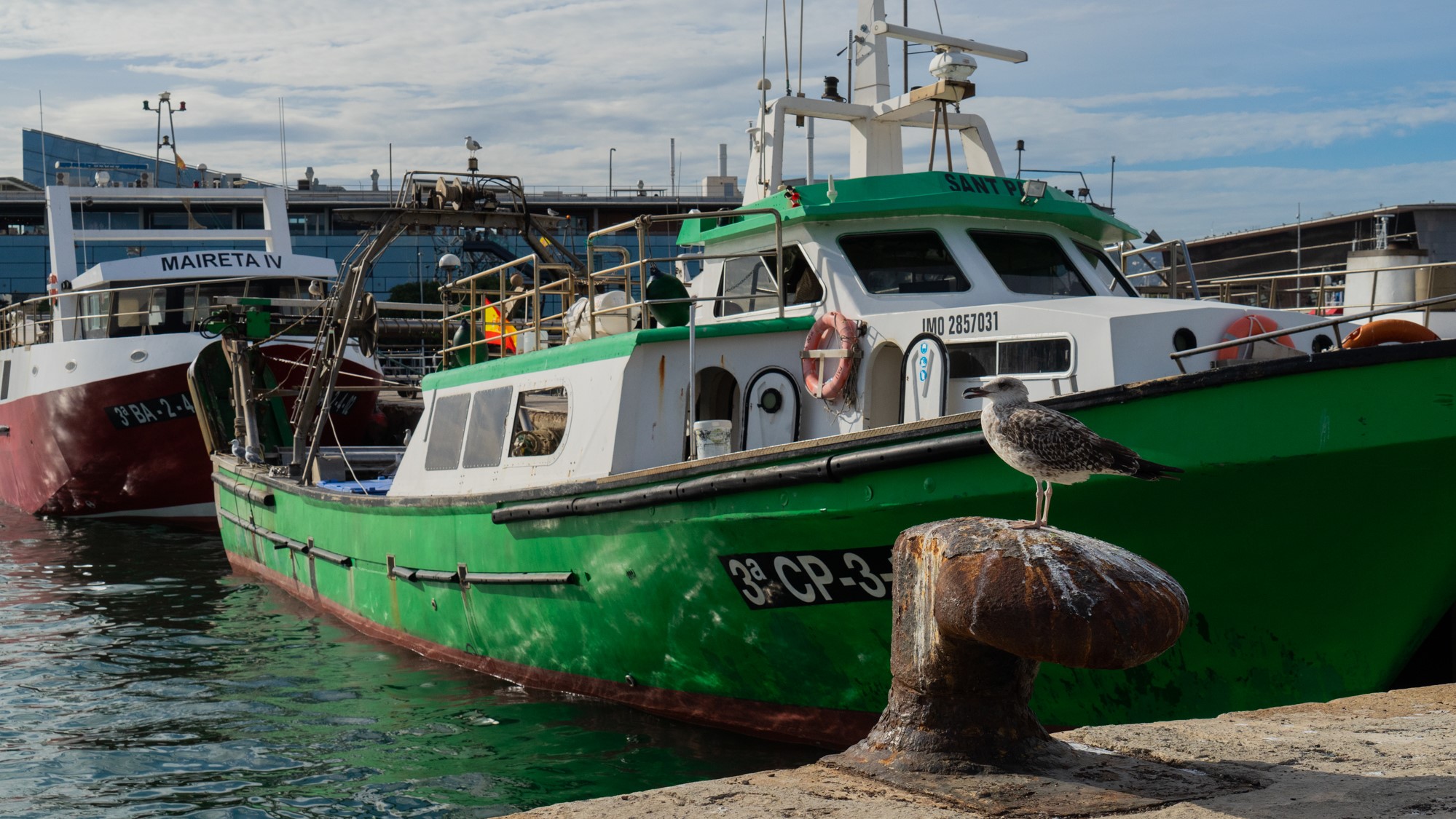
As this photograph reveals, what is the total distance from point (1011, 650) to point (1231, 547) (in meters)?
2.69

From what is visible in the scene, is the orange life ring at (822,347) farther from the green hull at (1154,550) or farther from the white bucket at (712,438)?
the green hull at (1154,550)

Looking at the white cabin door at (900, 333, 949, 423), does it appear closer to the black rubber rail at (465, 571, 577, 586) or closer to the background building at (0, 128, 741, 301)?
the black rubber rail at (465, 571, 577, 586)

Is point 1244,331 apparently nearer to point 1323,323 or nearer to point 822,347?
point 1323,323

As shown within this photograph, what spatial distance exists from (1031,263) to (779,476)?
10.1 feet

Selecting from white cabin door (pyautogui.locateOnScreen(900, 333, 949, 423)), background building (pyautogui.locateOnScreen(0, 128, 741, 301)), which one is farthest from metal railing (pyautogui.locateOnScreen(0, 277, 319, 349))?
background building (pyautogui.locateOnScreen(0, 128, 741, 301))

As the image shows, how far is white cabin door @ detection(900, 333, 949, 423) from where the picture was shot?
24.6 ft

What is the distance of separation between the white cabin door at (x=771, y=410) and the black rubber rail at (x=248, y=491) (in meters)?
7.58

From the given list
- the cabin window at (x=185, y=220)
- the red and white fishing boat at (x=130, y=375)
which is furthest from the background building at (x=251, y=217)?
the red and white fishing boat at (x=130, y=375)

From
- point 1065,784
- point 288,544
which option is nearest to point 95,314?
point 288,544

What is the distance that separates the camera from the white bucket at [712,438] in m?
7.89

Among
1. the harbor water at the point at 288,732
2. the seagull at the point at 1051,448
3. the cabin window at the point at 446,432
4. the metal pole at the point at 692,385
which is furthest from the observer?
the cabin window at the point at 446,432

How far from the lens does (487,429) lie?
10.1m

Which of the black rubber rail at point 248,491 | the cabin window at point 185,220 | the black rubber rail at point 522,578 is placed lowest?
the black rubber rail at point 248,491

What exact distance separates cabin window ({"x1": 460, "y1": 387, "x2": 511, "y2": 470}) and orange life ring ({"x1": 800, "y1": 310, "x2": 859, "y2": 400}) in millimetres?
2756
